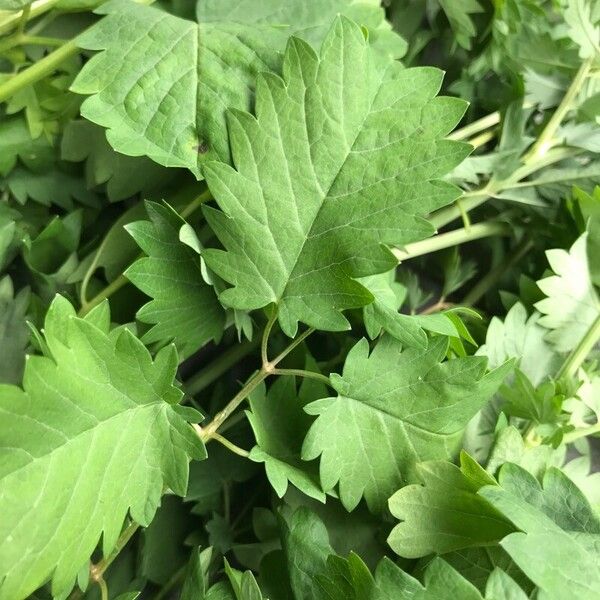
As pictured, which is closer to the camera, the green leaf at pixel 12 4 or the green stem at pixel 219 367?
the green leaf at pixel 12 4

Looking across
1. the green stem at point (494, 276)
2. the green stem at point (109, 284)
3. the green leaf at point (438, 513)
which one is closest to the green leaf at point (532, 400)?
the green leaf at point (438, 513)

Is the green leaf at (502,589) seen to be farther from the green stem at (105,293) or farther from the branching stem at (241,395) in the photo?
the green stem at (105,293)

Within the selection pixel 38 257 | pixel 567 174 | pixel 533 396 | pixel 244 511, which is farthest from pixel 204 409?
pixel 567 174

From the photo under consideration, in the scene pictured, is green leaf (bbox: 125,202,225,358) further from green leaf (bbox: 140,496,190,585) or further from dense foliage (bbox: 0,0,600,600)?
green leaf (bbox: 140,496,190,585)

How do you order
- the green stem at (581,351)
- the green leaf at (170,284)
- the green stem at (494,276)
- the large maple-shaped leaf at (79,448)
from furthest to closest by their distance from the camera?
1. the green stem at (494,276)
2. the green stem at (581,351)
3. the green leaf at (170,284)
4. the large maple-shaped leaf at (79,448)

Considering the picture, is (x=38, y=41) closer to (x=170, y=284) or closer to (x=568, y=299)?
(x=170, y=284)

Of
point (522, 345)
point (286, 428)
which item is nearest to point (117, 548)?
point (286, 428)
